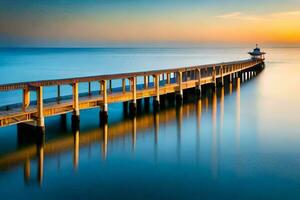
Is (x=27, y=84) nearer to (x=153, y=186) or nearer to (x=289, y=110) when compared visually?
(x=153, y=186)

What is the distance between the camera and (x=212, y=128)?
22.0 metres

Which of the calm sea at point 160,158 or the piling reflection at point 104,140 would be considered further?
the piling reflection at point 104,140

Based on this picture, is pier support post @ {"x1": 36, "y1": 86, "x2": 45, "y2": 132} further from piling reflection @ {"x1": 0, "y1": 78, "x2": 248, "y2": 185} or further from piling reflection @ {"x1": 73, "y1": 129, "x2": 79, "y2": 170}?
piling reflection @ {"x1": 73, "y1": 129, "x2": 79, "y2": 170}

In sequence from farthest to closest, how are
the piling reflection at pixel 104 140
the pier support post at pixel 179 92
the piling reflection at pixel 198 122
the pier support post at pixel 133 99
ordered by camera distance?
the pier support post at pixel 179 92
the pier support post at pixel 133 99
the piling reflection at pixel 198 122
the piling reflection at pixel 104 140

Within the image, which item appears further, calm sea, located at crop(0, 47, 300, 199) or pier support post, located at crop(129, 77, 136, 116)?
pier support post, located at crop(129, 77, 136, 116)

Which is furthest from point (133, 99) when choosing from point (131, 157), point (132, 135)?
point (131, 157)

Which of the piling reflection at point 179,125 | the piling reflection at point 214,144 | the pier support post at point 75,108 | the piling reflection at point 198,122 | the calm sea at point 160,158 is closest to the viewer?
the calm sea at point 160,158

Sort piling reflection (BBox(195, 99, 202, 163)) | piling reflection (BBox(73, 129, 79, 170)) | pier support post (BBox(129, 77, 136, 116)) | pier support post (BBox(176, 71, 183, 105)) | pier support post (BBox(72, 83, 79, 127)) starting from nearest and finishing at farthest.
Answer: piling reflection (BBox(73, 129, 79, 170)) < piling reflection (BBox(195, 99, 202, 163)) < pier support post (BBox(72, 83, 79, 127)) < pier support post (BBox(129, 77, 136, 116)) < pier support post (BBox(176, 71, 183, 105))

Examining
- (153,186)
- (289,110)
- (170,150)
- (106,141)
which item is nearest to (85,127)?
(106,141)

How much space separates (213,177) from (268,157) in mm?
3700

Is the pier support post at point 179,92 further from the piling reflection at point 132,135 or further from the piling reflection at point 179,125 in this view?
the piling reflection at point 179,125

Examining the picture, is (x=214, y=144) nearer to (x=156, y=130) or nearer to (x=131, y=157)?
(x=156, y=130)

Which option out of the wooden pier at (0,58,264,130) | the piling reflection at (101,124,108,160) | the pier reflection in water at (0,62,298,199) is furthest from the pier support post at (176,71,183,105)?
the piling reflection at (101,124,108,160)

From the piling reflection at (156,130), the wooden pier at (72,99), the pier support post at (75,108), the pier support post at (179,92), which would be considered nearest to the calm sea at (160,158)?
the piling reflection at (156,130)
